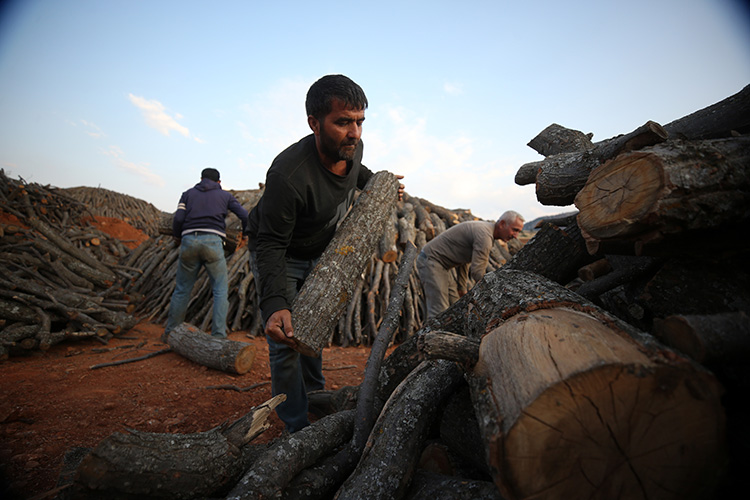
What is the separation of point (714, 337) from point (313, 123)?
2.25m

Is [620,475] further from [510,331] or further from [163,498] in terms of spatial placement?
[163,498]

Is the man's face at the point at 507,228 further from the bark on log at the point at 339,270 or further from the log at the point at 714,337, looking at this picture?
the log at the point at 714,337

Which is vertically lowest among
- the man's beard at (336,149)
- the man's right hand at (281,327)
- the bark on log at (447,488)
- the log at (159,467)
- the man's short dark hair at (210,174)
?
the bark on log at (447,488)

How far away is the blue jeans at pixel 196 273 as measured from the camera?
4711 millimetres

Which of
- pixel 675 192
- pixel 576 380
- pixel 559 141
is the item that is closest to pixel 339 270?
pixel 576 380

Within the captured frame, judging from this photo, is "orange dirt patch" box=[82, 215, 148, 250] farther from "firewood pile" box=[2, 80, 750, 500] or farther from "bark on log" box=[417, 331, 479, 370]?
"bark on log" box=[417, 331, 479, 370]

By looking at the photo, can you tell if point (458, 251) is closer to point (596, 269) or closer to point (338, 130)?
point (596, 269)

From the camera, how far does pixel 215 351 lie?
3852mm

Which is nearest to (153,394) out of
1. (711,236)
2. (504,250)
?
(711,236)

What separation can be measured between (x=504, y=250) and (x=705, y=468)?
806 centimetres

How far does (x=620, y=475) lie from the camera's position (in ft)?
2.85

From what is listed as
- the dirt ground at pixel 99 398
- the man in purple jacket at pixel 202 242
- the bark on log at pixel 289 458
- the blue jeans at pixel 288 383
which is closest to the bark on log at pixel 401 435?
the bark on log at pixel 289 458

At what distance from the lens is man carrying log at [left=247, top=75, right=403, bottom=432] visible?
208 centimetres

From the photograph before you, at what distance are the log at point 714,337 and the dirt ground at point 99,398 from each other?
2.65m
